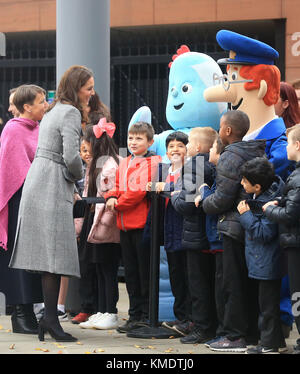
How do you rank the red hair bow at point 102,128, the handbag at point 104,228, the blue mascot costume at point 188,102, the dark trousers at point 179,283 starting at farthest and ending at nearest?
the blue mascot costume at point 188,102
the red hair bow at point 102,128
the handbag at point 104,228
the dark trousers at point 179,283

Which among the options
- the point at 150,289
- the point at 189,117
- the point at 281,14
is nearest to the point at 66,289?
the point at 150,289

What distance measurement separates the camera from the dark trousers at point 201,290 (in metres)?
6.06

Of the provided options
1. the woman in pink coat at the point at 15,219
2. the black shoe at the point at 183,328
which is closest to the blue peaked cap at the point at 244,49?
the woman in pink coat at the point at 15,219

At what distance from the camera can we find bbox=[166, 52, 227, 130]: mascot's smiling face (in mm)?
7160

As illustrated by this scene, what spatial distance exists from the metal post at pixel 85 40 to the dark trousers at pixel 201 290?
2.68 meters

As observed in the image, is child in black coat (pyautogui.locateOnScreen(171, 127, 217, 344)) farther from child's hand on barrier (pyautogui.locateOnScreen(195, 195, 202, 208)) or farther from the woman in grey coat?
the woman in grey coat

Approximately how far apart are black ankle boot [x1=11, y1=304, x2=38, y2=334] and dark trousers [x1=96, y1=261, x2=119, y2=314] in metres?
0.63

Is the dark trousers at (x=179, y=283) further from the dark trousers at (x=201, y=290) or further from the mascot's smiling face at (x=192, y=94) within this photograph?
the mascot's smiling face at (x=192, y=94)

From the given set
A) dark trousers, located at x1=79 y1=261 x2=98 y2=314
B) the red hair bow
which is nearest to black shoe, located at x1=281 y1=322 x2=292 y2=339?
dark trousers, located at x1=79 y1=261 x2=98 y2=314

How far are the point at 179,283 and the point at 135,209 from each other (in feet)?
2.25

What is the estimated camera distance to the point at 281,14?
34.0 ft

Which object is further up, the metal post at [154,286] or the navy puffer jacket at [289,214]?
the navy puffer jacket at [289,214]

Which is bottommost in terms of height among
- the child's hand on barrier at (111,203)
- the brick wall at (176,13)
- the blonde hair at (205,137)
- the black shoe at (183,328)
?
the black shoe at (183,328)

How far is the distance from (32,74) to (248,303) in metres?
6.81
